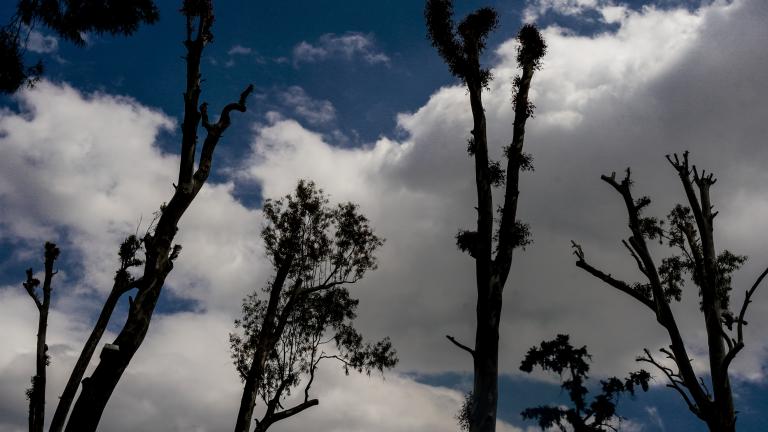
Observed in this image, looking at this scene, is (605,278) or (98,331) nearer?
(605,278)

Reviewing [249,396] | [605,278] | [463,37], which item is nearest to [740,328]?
[605,278]

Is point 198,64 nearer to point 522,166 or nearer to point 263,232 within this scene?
point 522,166

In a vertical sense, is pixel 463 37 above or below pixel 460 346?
above

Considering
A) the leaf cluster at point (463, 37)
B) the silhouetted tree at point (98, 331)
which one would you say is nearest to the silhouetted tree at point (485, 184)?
the leaf cluster at point (463, 37)

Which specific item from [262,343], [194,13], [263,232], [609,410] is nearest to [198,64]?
[194,13]

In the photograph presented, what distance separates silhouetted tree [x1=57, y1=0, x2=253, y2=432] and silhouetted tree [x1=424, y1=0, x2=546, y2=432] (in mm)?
4712

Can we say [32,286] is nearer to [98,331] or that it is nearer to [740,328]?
[98,331]

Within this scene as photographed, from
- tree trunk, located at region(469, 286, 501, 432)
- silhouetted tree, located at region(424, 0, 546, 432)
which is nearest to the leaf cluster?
silhouetted tree, located at region(424, 0, 546, 432)

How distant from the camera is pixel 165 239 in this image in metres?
9.09

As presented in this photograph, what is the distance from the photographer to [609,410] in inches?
1240

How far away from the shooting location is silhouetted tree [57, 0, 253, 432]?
7727 mm

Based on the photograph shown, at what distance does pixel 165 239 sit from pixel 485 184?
17.7ft

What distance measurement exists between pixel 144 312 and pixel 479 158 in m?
6.06

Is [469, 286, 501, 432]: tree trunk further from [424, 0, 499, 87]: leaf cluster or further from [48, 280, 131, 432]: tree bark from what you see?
[48, 280, 131, 432]: tree bark
